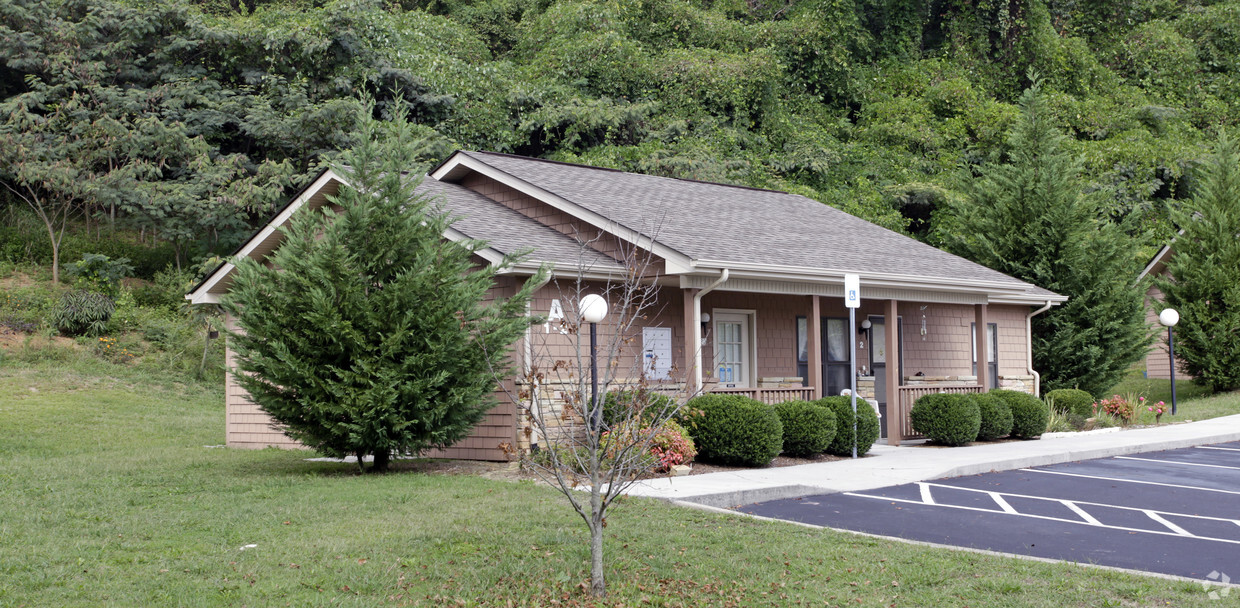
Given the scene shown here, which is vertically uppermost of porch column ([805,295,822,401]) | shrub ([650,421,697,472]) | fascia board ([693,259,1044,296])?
fascia board ([693,259,1044,296])

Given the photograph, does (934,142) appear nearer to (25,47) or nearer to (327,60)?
(327,60)

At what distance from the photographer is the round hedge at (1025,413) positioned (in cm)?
1770

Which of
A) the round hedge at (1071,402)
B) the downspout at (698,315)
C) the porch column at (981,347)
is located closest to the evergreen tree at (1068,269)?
the round hedge at (1071,402)

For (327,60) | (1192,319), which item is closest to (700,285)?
(1192,319)

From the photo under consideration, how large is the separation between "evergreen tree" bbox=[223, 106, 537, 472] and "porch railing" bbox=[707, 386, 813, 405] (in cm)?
405

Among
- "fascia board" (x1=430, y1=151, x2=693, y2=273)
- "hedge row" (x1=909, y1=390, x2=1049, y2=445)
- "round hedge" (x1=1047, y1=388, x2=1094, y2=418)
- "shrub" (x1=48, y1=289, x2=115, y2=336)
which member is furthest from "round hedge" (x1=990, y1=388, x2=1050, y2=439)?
"shrub" (x1=48, y1=289, x2=115, y2=336)

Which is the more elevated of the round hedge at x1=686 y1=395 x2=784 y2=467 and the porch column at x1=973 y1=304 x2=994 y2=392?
the porch column at x1=973 y1=304 x2=994 y2=392

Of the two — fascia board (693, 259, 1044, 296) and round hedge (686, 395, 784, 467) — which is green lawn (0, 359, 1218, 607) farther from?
fascia board (693, 259, 1044, 296)

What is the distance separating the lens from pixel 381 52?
105 feet

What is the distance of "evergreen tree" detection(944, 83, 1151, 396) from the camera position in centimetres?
2322

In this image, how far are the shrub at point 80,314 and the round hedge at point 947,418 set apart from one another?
19181 mm

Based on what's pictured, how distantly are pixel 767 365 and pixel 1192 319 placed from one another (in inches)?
603

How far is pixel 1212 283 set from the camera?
85.4 feet

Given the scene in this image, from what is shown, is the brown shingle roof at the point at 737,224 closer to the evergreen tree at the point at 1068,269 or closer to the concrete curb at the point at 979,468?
the evergreen tree at the point at 1068,269
